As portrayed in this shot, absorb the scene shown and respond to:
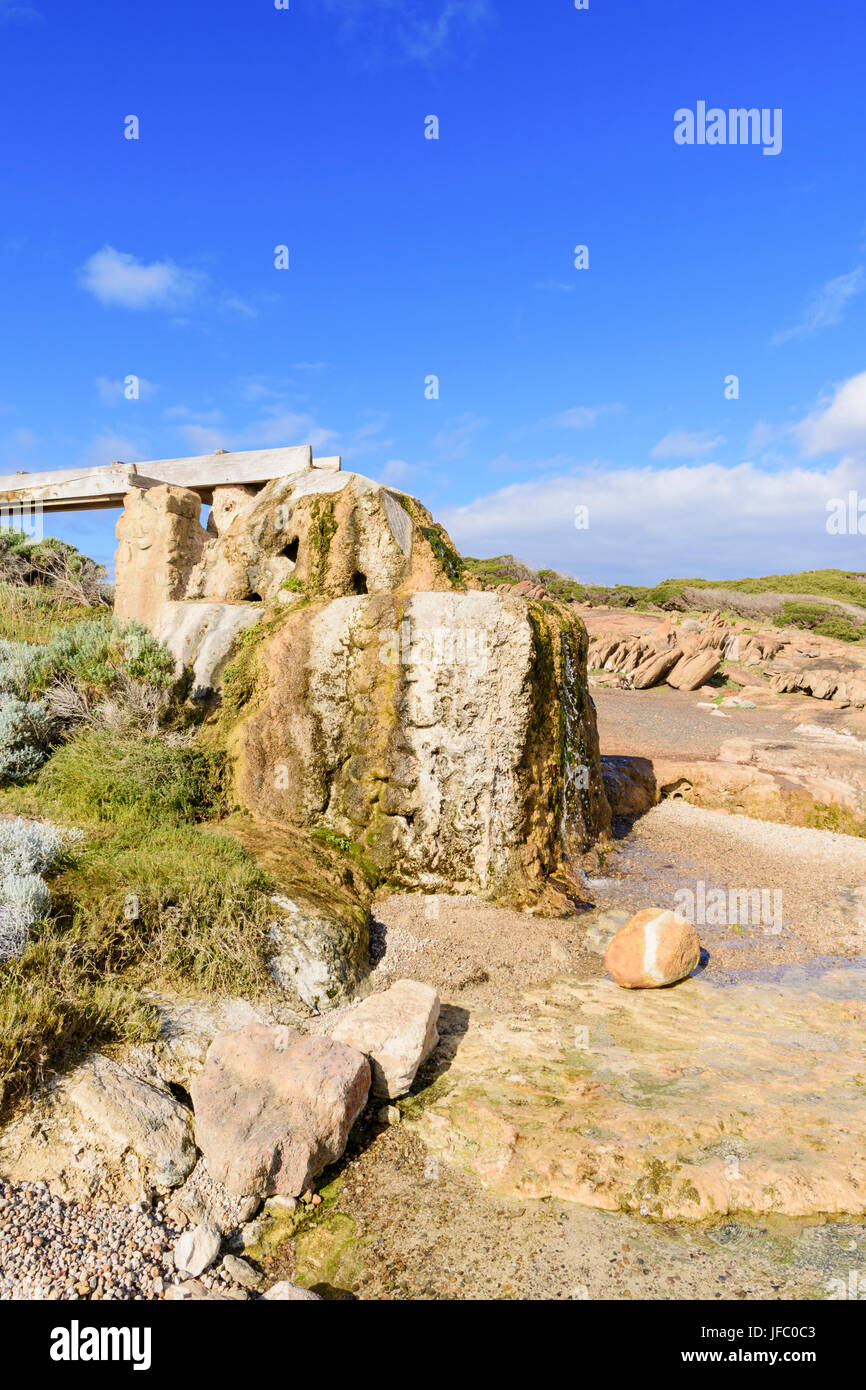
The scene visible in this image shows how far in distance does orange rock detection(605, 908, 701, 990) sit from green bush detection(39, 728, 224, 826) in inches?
132

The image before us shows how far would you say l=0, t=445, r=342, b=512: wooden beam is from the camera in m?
10.0

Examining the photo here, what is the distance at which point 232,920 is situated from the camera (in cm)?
472

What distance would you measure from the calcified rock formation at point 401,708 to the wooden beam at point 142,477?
98.1 inches

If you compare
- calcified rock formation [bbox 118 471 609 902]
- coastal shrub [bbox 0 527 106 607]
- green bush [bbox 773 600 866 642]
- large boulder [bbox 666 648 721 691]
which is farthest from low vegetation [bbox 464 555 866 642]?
calcified rock formation [bbox 118 471 609 902]

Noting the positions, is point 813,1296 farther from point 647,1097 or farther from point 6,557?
point 6,557

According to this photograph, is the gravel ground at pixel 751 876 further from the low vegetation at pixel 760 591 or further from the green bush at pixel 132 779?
the low vegetation at pixel 760 591

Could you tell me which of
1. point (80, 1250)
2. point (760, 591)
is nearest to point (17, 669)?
point (80, 1250)

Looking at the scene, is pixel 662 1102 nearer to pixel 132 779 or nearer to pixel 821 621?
pixel 132 779

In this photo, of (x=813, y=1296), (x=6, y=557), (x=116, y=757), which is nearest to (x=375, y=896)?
(x=116, y=757)

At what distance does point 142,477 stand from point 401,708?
21.0 ft

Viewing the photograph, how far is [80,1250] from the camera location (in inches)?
116

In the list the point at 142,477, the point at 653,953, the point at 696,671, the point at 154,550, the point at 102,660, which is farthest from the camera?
the point at 696,671

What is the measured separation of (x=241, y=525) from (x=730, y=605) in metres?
29.0

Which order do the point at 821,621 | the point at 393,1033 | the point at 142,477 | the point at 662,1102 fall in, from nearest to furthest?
1. the point at 662,1102
2. the point at 393,1033
3. the point at 142,477
4. the point at 821,621
